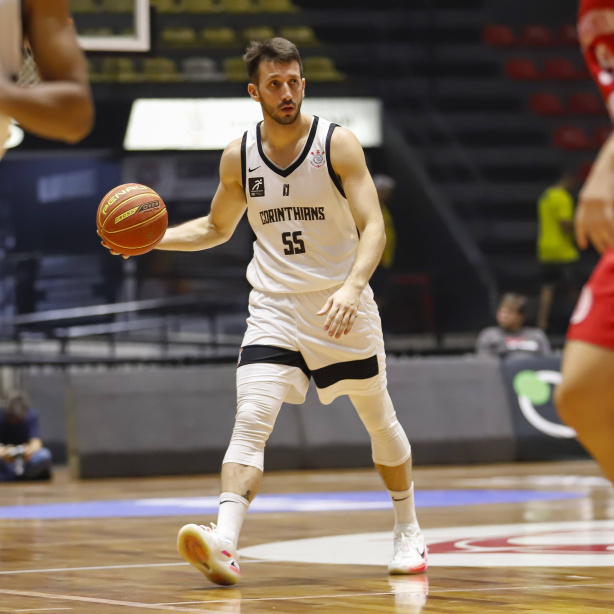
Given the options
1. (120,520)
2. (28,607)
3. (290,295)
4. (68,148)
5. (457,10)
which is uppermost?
(457,10)

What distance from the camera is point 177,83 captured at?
2100 centimetres

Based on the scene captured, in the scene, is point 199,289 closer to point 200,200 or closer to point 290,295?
point 200,200

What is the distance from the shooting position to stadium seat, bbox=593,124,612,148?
23.0 meters

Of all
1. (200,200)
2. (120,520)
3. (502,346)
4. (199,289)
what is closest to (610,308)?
(120,520)

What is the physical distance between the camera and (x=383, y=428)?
19.6ft

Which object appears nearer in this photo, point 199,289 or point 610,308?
point 610,308

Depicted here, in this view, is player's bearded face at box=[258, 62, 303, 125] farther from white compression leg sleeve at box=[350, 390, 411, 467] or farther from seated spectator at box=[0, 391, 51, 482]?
seated spectator at box=[0, 391, 51, 482]

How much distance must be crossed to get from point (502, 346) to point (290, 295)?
9.18 metres

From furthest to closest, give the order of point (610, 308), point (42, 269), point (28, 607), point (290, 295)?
point (42, 269) → point (290, 295) → point (28, 607) → point (610, 308)

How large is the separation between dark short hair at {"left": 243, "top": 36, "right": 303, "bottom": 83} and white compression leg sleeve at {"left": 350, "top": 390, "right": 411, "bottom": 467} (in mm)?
1522

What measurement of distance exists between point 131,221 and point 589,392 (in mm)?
2795

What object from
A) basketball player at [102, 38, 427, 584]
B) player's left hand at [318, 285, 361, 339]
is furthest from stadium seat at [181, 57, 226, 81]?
player's left hand at [318, 285, 361, 339]

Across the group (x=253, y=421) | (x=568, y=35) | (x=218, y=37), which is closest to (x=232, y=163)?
(x=253, y=421)

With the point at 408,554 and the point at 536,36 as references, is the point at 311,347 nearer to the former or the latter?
the point at 408,554
